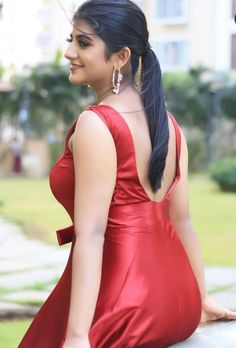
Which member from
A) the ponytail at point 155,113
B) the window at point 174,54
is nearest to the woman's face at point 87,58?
the ponytail at point 155,113

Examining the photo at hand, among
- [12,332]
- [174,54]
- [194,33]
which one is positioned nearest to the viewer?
[12,332]

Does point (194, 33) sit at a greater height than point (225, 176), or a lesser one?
greater

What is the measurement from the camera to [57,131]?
24.7m

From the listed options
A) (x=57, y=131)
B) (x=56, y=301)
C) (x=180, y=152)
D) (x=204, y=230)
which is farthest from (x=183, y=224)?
(x=57, y=131)

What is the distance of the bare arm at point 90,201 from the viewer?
180 centimetres

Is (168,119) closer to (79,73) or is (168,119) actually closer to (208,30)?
(79,73)

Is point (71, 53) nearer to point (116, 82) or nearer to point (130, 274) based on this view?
point (116, 82)

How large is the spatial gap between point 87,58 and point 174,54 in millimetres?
30988

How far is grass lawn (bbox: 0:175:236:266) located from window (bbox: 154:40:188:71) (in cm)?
1383

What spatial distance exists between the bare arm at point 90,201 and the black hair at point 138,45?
5.2 inches

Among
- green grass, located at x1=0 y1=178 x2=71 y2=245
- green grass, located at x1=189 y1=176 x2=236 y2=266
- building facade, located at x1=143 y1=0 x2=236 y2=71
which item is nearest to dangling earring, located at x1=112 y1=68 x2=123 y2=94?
green grass, located at x1=189 y1=176 x2=236 y2=266

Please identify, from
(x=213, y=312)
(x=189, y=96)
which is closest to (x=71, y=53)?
(x=213, y=312)

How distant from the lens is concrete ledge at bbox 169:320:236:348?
1.91 metres

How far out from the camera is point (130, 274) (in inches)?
72.8
